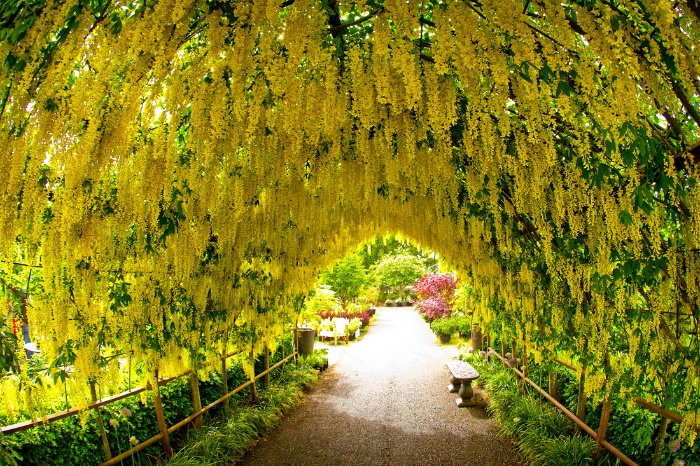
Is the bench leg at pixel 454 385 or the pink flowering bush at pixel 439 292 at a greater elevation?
the pink flowering bush at pixel 439 292

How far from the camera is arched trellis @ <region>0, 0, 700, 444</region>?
5.22ft

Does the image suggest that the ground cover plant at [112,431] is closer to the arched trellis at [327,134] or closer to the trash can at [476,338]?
the arched trellis at [327,134]

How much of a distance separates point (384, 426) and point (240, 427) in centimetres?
191

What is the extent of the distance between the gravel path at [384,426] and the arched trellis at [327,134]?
1.87 meters

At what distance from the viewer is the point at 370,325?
51.5ft

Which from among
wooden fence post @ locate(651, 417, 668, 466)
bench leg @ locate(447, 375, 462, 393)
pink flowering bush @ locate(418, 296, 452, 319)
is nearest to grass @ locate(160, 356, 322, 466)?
bench leg @ locate(447, 375, 462, 393)

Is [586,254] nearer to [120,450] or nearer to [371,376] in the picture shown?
[120,450]

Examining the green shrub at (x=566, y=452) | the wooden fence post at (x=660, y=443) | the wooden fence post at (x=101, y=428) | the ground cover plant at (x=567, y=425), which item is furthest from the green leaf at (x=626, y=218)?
the wooden fence post at (x=101, y=428)

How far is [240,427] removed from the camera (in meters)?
4.97

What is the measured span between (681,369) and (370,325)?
13498 millimetres

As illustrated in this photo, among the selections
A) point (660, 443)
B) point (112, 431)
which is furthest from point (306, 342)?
point (660, 443)

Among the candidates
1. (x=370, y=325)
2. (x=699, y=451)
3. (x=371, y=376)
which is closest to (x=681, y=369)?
(x=699, y=451)

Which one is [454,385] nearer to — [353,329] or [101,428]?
[101,428]

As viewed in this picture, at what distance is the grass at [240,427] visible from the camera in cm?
425
